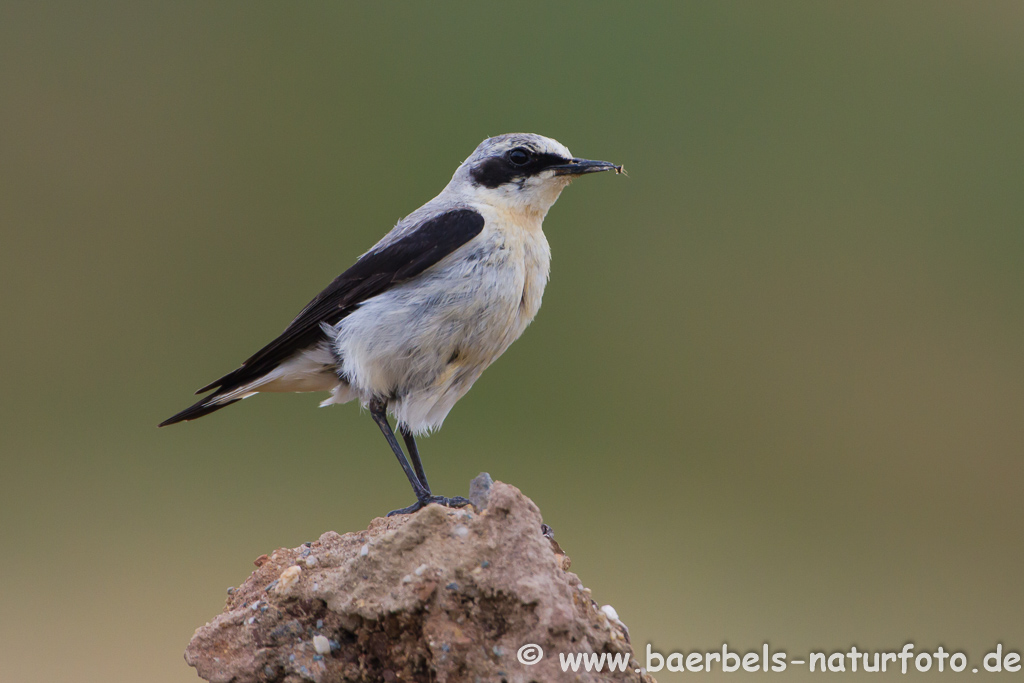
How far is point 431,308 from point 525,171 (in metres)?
0.95

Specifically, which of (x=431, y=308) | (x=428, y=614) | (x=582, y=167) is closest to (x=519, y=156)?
(x=582, y=167)

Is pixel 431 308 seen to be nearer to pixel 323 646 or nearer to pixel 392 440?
pixel 392 440

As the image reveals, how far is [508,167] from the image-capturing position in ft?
16.1

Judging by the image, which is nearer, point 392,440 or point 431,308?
point 431,308

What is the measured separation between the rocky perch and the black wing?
1374 mm

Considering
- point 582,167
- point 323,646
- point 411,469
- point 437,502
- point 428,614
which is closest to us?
point 428,614

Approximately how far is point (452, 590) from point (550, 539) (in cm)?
79

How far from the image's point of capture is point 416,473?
4.93 meters

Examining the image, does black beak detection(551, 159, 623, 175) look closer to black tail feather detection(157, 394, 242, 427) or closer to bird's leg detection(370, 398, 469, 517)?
bird's leg detection(370, 398, 469, 517)

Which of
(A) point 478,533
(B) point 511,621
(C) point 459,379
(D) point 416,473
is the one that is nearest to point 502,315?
(C) point 459,379

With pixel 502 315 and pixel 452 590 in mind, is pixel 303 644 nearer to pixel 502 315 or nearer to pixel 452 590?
pixel 452 590

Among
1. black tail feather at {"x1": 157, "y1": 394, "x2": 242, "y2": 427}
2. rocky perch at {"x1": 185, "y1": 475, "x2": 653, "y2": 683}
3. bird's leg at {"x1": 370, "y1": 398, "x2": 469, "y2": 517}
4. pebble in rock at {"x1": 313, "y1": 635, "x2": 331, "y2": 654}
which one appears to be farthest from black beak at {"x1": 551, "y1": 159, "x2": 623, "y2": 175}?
pebble in rock at {"x1": 313, "y1": 635, "x2": 331, "y2": 654}

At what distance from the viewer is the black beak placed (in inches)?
187

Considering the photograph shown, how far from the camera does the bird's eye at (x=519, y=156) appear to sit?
4.88m
